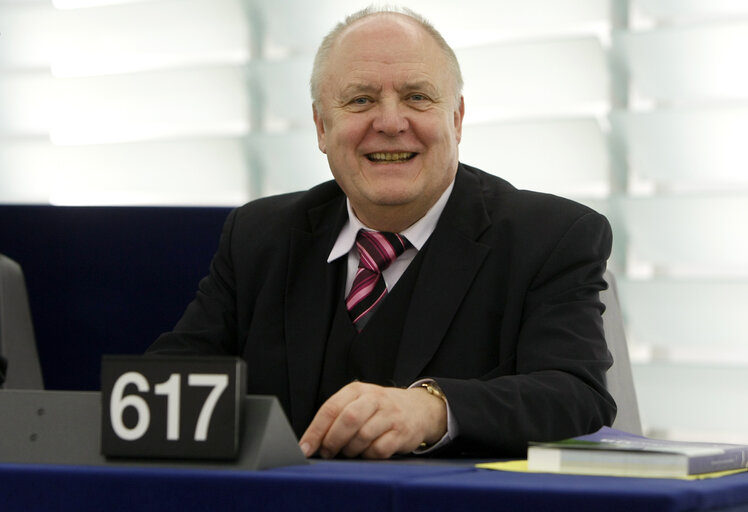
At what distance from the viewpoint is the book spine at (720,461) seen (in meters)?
1.17

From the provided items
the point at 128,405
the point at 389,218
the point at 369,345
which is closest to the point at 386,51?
the point at 389,218

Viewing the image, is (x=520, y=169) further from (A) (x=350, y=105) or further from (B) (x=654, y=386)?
(A) (x=350, y=105)

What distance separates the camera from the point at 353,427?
1.46 m

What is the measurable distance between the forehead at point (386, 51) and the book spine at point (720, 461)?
1.12m

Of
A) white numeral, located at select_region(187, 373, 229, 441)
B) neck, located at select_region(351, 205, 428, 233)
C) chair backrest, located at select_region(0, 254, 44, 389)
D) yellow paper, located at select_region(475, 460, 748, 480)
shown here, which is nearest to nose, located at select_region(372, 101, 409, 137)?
neck, located at select_region(351, 205, 428, 233)

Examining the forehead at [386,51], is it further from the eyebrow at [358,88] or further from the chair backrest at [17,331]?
the chair backrest at [17,331]

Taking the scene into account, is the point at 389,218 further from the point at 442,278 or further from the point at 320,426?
the point at 320,426

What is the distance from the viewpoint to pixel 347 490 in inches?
42.3

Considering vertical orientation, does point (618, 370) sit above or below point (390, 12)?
below

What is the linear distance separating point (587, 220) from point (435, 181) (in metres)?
0.29

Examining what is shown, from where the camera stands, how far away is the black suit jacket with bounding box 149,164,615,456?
1868mm

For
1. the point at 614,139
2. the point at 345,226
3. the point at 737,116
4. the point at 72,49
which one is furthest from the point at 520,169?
the point at 72,49

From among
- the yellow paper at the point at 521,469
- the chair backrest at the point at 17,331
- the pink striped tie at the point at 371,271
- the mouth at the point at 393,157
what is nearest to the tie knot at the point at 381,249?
the pink striped tie at the point at 371,271

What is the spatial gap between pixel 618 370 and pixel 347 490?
1.20 m
